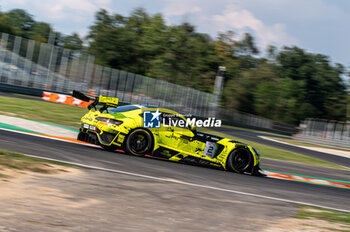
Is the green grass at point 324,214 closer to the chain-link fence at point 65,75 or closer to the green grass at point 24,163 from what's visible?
the green grass at point 24,163

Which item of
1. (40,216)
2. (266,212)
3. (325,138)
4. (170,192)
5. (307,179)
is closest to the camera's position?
(40,216)

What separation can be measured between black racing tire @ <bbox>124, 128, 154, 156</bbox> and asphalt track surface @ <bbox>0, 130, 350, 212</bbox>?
0.22 meters

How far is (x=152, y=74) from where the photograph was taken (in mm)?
62531

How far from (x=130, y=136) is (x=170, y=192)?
3.27m

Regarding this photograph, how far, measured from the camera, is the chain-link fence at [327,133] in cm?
3834

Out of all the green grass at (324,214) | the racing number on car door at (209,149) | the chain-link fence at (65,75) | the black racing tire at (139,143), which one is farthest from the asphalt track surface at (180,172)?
the chain-link fence at (65,75)

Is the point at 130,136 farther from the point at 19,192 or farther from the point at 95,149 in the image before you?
the point at 19,192

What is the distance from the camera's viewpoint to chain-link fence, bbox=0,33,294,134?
2809 cm

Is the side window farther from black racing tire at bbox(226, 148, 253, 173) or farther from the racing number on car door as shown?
black racing tire at bbox(226, 148, 253, 173)

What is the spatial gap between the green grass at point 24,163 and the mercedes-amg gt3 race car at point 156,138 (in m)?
2.17

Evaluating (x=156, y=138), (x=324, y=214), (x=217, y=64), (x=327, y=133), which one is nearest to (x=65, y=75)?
(x=156, y=138)

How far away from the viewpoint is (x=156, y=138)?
9.88m

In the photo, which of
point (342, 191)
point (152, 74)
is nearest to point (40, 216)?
point (342, 191)

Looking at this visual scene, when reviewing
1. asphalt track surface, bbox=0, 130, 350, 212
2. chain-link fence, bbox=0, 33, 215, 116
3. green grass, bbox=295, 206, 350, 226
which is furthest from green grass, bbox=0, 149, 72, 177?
chain-link fence, bbox=0, 33, 215, 116
